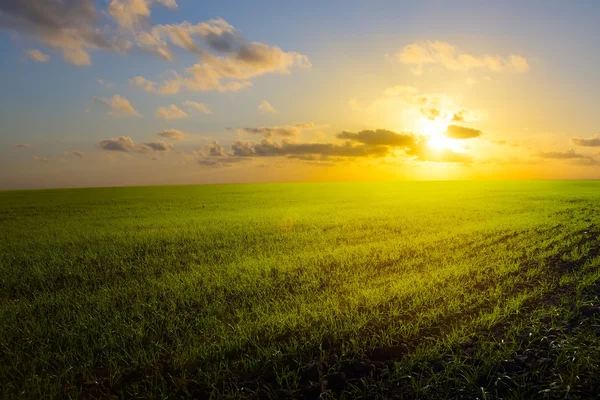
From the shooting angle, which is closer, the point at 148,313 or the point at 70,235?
the point at 148,313

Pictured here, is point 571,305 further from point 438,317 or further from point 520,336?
point 438,317

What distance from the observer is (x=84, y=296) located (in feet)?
30.2

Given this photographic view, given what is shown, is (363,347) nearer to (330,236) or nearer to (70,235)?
(330,236)

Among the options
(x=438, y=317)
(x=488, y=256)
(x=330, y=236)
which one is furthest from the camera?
(x=330, y=236)

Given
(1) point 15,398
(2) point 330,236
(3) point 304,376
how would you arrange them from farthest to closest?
(2) point 330,236 → (3) point 304,376 → (1) point 15,398

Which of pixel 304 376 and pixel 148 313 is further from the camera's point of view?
pixel 148 313

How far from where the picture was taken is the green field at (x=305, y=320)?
16.5 feet

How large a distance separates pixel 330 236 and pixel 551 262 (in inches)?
325

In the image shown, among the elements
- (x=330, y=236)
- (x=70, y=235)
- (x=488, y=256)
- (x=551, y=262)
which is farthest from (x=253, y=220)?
(x=551, y=262)

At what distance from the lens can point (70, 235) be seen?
1853 cm

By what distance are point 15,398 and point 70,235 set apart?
1566 cm

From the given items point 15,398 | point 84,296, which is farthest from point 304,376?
point 84,296

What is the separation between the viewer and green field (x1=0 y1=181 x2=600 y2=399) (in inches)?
198

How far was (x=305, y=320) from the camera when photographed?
687 cm
